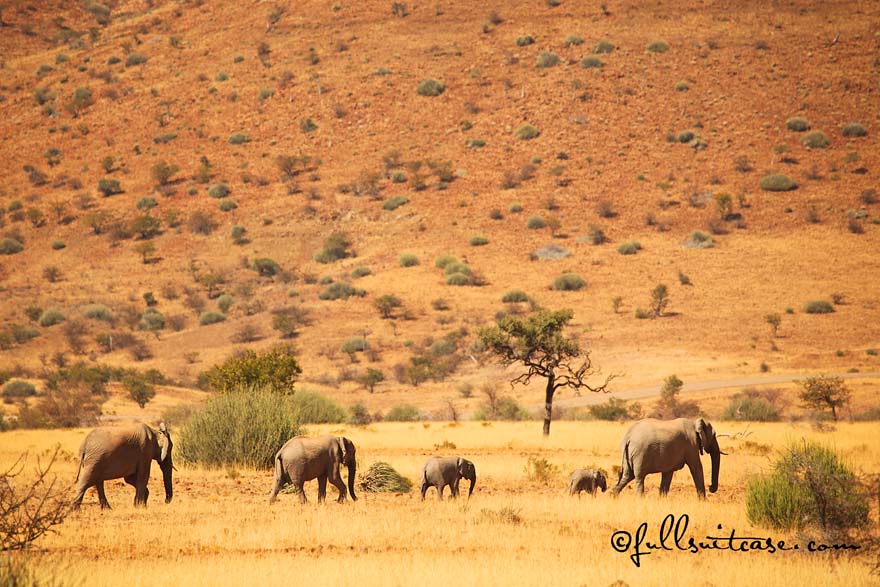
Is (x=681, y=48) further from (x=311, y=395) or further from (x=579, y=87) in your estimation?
(x=311, y=395)

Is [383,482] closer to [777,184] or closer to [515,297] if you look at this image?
[515,297]

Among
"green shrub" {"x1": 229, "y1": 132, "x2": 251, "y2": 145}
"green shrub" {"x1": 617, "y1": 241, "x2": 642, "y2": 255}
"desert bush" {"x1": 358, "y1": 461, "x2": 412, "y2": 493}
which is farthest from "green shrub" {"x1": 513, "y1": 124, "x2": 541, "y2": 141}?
"desert bush" {"x1": 358, "y1": 461, "x2": 412, "y2": 493}

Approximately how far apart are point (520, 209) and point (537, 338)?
49.6 meters

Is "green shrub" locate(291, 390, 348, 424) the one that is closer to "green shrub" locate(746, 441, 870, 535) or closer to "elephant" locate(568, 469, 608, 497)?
"elephant" locate(568, 469, 608, 497)

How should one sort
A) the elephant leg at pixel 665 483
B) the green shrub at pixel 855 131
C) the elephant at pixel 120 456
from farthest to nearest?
the green shrub at pixel 855 131, the elephant leg at pixel 665 483, the elephant at pixel 120 456

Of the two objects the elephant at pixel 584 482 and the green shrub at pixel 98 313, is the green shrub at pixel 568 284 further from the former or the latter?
the elephant at pixel 584 482

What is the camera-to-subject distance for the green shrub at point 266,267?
3137 inches

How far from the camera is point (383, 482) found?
19234mm

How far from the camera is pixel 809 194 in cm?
8225

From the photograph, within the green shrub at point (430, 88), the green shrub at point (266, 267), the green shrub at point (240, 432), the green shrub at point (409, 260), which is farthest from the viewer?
the green shrub at point (430, 88)

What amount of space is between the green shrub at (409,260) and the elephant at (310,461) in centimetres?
6082

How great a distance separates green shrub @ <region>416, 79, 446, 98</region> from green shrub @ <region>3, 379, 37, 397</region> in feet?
193

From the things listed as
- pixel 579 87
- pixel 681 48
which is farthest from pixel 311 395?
pixel 681 48

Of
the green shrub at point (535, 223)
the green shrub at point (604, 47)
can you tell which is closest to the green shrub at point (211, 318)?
the green shrub at point (535, 223)
